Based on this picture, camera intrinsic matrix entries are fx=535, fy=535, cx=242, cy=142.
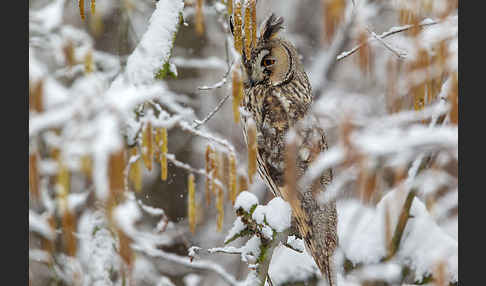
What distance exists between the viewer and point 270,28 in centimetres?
191

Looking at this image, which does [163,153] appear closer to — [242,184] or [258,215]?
[258,215]

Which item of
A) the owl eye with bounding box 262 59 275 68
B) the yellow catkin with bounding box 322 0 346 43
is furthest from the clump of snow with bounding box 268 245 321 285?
the yellow catkin with bounding box 322 0 346 43

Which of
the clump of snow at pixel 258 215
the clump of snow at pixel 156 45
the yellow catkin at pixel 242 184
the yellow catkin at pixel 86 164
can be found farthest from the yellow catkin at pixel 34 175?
the yellow catkin at pixel 242 184

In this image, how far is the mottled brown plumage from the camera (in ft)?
6.19

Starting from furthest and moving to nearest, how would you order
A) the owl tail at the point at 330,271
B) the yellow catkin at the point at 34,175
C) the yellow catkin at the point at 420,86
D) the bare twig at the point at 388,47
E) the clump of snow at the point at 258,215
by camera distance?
the owl tail at the point at 330,271
the bare twig at the point at 388,47
the clump of snow at the point at 258,215
the yellow catkin at the point at 420,86
the yellow catkin at the point at 34,175

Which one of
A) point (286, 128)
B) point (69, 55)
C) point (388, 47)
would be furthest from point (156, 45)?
point (388, 47)

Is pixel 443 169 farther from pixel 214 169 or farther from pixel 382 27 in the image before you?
pixel 382 27

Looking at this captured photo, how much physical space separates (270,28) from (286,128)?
0.36 m

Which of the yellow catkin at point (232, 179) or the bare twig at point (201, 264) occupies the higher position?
the yellow catkin at point (232, 179)

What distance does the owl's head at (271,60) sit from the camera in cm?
192

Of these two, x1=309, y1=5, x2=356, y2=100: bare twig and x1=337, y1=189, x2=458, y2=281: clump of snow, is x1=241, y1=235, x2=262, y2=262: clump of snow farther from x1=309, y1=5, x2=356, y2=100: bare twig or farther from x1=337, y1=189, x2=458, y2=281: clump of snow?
x1=309, y1=5, x2=356, y2=100: bare twig

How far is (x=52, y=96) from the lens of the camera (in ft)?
5.15

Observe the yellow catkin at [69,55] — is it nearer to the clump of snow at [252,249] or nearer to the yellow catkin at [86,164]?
the yellow catkin at [86,164]

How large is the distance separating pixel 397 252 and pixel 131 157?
3.10 feet
